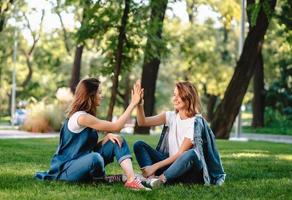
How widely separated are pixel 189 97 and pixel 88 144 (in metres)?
1.32

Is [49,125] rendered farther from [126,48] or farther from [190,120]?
[190,120]

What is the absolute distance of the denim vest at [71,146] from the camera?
699 centimetres

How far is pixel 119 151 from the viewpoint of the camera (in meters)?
6.88

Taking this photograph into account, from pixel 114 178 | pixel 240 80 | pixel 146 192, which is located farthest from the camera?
pixel 240 80

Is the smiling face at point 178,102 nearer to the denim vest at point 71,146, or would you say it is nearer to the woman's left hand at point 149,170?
the woman's left hand at point 149,170

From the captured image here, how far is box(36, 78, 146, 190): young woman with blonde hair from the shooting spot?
22.4 feet

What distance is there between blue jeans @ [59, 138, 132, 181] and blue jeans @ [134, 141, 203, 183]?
0.44m

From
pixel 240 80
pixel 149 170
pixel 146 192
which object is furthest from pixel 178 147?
pixel 240 80

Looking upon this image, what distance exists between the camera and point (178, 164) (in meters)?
6.98

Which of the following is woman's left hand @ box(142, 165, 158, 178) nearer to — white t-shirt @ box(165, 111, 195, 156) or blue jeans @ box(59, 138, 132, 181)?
white t-shirt @ box(165, 111, 195, 156)

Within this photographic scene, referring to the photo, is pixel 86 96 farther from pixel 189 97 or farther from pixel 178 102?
pixel 189 97

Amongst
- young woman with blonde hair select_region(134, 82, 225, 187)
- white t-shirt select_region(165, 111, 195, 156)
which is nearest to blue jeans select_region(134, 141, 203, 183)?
young woman with blonde hair select_region(134, 82, 225, 187)

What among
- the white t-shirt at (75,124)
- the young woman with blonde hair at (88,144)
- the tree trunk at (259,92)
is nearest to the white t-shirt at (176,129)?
the young woman with blonde hair at (88,144)

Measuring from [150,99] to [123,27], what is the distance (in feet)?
23.7
